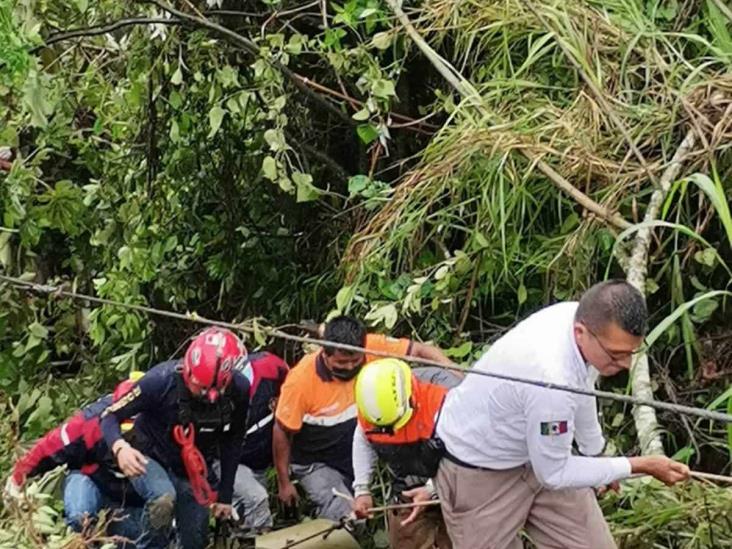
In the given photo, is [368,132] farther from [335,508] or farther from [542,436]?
[542,436]

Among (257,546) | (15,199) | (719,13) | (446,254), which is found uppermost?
(719,13)

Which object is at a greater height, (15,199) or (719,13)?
(719,13)

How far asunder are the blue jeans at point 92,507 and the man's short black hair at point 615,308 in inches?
99.2

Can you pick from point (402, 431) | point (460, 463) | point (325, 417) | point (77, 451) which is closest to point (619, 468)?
point (460, 463)

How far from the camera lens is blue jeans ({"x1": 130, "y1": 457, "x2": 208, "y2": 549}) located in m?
5.31

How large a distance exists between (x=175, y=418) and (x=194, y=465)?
247 millimetres

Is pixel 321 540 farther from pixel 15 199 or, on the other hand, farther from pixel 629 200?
pixel 15 199

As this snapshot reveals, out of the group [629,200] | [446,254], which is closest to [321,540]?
[446,254]

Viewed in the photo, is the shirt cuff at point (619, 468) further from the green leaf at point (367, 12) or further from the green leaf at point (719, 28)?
the green leaf at point (367, 12)

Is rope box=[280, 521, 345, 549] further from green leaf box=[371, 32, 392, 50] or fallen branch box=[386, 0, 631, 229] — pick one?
green leaf box=[371, 32, 392, 50]

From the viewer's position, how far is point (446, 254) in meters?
5.62

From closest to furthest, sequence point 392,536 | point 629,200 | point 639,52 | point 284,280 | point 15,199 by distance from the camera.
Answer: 1. point 392,536
2. point 629,200
3. point 639,52
4. point 15,199
5. point 284,280

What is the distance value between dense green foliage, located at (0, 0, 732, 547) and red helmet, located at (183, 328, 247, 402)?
0.70 metres

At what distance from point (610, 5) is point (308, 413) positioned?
233 cm
